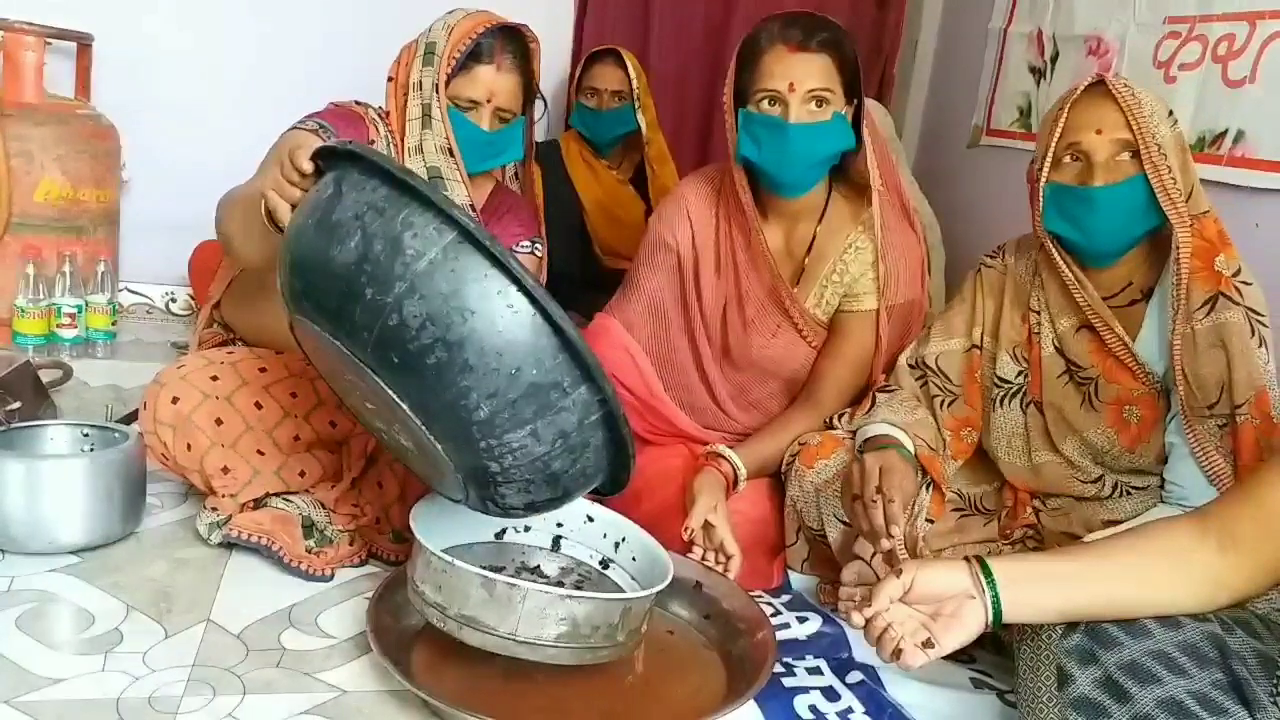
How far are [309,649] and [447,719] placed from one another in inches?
8.5

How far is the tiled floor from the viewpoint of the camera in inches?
38.3

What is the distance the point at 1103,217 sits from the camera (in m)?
1.16

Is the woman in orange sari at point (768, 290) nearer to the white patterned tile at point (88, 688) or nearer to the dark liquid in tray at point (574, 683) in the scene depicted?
the dark liquid in tray at point (574, 683)

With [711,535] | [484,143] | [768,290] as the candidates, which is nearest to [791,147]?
[768,290]

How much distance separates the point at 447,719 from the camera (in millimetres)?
961

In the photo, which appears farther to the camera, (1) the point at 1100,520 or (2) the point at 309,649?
(1) the point at 1100,520

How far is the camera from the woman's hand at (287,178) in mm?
Result: 996

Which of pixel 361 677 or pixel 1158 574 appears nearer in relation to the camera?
pixel 1158 574

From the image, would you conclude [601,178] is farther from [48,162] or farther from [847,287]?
[48,162]

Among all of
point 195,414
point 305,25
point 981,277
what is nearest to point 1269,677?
point 981,277

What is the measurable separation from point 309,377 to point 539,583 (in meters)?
0.57

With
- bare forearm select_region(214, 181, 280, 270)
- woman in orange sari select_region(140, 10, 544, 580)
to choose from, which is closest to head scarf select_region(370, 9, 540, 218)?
woman in orange sari select_region(140, 10, 544, 580)

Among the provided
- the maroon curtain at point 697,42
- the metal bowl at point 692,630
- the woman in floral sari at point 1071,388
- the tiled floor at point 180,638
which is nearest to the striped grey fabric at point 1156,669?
the woman in floral sari at point 1071,388

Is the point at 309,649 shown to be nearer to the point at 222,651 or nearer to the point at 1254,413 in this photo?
the point at 222,651
